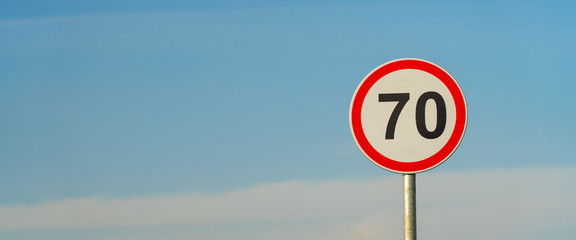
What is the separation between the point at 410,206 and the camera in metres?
5.42

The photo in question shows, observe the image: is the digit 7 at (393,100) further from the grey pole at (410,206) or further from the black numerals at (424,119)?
the grey pole at (410,206)

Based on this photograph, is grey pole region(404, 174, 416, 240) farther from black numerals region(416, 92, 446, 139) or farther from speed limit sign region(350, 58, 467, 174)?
black numerals region(416, 92, 446, 139)

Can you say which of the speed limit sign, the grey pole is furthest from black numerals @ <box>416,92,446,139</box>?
the grey pole

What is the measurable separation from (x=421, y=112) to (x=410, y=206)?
507 millimetres

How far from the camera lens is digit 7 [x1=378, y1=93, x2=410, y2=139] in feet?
17.9

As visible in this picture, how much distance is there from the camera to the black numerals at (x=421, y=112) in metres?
5.44

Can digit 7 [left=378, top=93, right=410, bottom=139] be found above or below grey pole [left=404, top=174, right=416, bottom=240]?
above

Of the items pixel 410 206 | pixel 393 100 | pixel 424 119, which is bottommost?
pixel 410 206

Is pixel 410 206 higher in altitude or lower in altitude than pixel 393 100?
lower

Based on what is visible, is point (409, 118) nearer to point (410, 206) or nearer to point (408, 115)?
point (408, 115)

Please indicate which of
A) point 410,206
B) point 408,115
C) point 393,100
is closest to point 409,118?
point 408,115

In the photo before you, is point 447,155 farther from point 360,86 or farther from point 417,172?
point 360,86

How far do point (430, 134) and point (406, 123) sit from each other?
14 cm

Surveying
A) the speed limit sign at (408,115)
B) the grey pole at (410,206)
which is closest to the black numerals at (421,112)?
the speed limit sign at (408,115)
